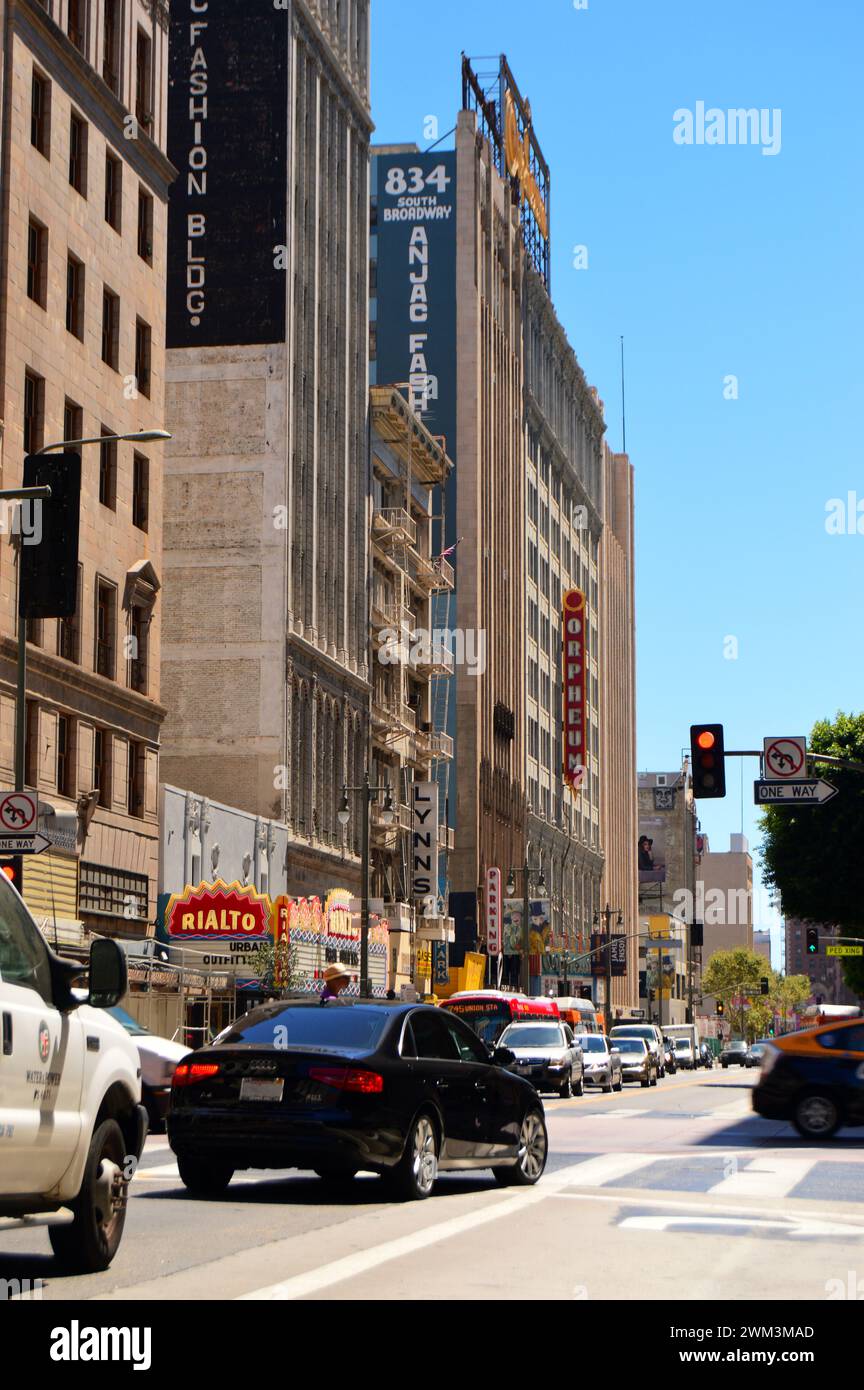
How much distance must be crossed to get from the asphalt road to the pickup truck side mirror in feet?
4.59

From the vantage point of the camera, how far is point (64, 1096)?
987 centimetres

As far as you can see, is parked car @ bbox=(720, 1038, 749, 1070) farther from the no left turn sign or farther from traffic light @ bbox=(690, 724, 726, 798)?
traffic light @ bbox=(690, 724, 726, 798)

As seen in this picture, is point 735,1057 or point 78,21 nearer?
point 78,21

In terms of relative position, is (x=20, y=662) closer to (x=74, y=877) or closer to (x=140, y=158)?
(x=74, y=877)

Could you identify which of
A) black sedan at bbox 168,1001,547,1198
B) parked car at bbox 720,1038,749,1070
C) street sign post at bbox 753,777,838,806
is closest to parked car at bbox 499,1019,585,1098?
street sign post at bbox 753,777,838,806

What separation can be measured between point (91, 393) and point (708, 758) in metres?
18.6

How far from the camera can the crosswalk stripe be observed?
16562 millimetres

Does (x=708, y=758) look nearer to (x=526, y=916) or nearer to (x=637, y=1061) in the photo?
(x=637, y=1061)

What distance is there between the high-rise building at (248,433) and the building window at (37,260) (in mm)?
18173

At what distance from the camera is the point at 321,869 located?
60.9 metres

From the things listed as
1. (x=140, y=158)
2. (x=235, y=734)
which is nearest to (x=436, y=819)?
(x=235, y=734)

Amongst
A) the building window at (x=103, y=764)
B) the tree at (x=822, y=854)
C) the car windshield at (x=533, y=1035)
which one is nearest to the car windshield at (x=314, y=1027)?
the car windshield at (x=533, y=1035)

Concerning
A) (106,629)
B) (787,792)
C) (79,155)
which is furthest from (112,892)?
(79,155)
